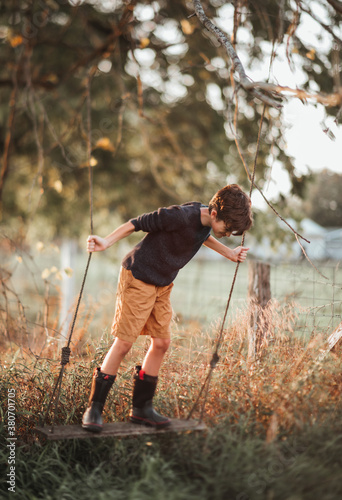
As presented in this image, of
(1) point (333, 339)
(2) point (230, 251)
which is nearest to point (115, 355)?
(2) point (230, 251)

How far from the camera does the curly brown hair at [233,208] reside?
3086 mm

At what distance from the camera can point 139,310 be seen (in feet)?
10.2

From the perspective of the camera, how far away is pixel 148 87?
331 inches

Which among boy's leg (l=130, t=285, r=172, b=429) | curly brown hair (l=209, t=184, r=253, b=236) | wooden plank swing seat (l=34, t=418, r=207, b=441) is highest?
curly brown hair (l=209, t=184, r=253, b=236)

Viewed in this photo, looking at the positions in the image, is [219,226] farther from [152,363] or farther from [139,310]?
[152,363]

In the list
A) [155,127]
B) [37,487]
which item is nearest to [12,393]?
[37,487]

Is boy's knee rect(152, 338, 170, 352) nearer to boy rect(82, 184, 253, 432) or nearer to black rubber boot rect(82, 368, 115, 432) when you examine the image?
boy rect(82, 184, 253, 432)

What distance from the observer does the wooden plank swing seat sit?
2.76 m

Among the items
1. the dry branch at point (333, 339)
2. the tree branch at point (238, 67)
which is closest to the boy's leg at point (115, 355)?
the dry branch at point (333, 339)

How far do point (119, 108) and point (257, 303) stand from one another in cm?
526

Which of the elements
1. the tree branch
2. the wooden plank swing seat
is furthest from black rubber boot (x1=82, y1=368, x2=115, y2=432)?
the tree branch

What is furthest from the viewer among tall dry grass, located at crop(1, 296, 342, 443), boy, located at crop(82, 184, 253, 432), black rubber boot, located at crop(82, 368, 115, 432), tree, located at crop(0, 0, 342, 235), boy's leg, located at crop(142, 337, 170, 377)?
tree, located at crop(0, 0, 342, 235)

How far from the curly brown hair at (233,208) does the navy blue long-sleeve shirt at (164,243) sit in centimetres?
17

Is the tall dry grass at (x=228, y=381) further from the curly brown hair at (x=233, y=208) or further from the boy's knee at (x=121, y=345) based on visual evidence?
the curly brown hair at (x=233, y=208)
